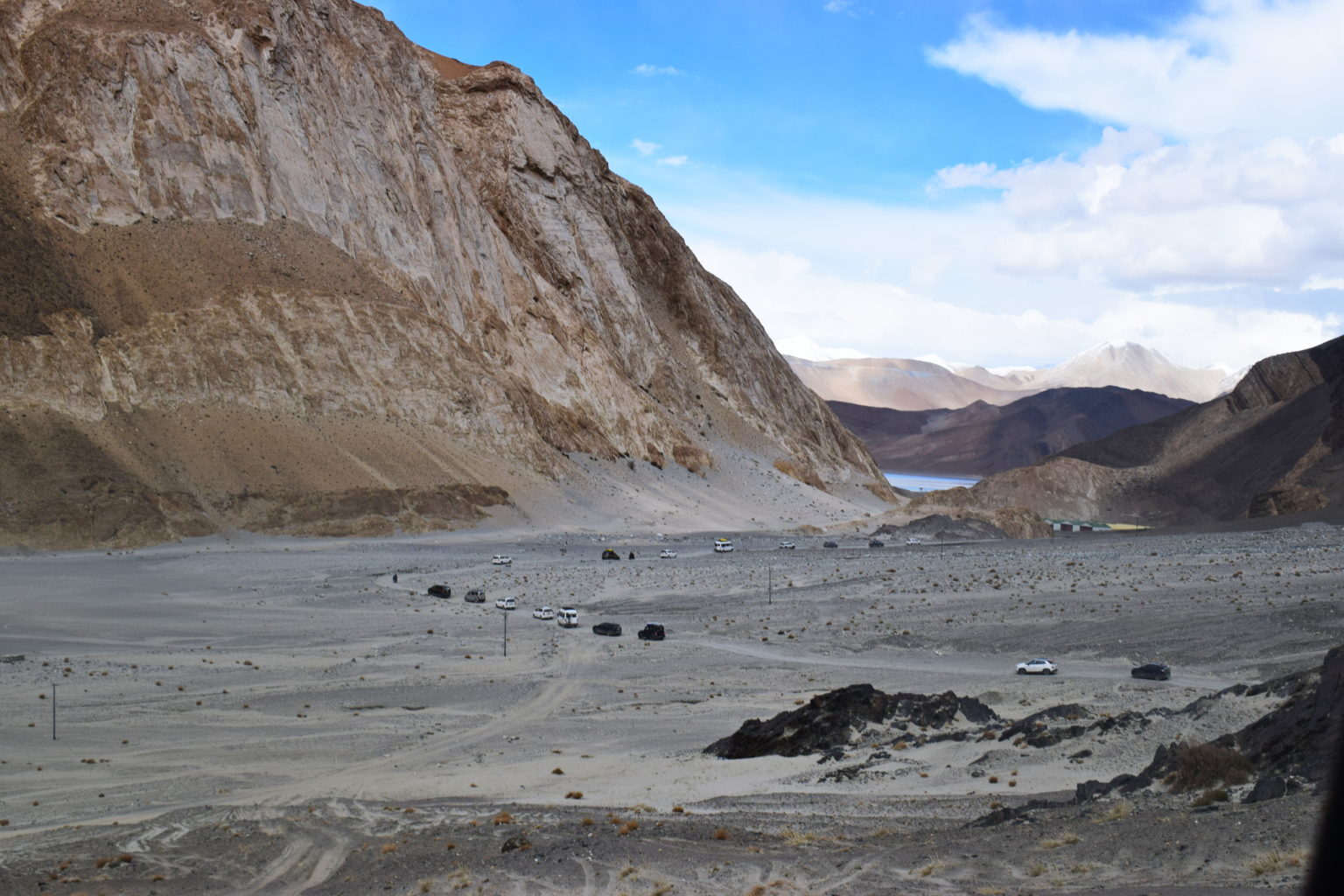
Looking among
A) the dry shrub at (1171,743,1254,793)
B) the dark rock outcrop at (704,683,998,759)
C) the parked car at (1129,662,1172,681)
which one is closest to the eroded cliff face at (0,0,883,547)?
the dark rock outcrop at (704,683,998,759)

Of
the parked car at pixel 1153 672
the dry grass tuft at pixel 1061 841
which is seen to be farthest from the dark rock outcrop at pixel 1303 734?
the parked car at pixel 1153 672

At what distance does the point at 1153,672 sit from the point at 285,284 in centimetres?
5491

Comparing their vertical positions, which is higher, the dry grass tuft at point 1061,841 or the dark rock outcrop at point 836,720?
the dry grass tuft at point 1061,841

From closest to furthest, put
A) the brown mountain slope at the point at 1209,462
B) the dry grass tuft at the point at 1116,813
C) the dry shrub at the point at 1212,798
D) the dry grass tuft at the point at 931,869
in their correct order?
the dry grass tuft at the point at 931,869 < the dry grass tuft at the point at 1116,813 < the dry shrub at the point at 1212,798 < the brown mountain slope at the point at 1209,462

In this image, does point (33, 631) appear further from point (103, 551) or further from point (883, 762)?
point (883, 762)

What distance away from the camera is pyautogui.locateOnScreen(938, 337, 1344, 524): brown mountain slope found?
333ft

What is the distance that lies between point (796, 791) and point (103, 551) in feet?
132

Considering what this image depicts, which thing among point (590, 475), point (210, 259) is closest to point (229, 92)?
point (210, 259)

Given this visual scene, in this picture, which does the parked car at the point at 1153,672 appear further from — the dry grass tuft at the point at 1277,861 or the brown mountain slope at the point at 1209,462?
the brown mountain slope at the point at 1209,462

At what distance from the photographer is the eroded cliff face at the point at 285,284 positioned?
184 ft

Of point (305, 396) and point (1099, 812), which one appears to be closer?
point (1099, 812)

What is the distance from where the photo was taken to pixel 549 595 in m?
42.9

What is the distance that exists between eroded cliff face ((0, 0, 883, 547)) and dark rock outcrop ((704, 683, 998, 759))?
38.3 meters

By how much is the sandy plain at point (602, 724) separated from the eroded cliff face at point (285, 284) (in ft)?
34.1
